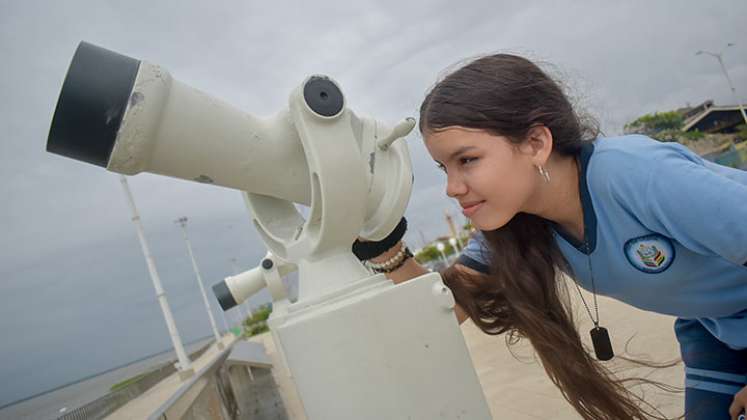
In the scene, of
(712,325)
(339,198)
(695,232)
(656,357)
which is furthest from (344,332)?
(656,357)

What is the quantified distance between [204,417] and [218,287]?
80 cm

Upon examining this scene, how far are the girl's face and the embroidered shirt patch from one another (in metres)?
0.36

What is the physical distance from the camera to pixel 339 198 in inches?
46.6

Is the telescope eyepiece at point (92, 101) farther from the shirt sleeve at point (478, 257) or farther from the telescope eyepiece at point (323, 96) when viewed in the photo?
the shirt sleeve at point (478, 257)

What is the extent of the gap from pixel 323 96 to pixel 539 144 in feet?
2.35

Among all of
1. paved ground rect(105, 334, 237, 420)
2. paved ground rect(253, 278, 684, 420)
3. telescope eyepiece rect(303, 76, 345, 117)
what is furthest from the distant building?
telescope eyepiece rect(303, 76, 345, 117)

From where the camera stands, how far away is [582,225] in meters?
1.54

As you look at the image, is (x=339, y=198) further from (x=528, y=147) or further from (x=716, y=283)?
(x=716, y=283)

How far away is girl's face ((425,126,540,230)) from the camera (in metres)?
1.27

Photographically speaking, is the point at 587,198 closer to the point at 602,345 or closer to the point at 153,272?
the point at 602,345

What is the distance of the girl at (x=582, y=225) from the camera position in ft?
3.81

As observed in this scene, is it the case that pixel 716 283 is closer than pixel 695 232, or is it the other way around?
pixel 695 232

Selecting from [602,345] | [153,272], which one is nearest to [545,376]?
[602,345]

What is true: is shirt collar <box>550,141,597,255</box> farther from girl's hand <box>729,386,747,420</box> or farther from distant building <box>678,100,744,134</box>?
distant building <box>678,100,744,134</box>
